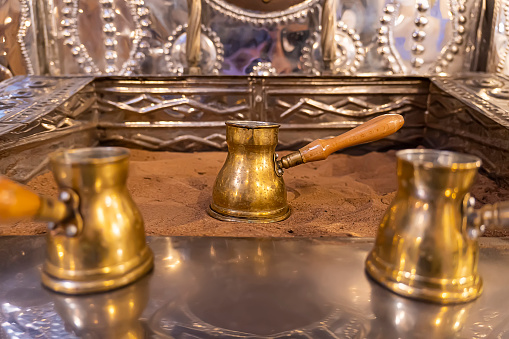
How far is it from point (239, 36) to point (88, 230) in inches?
89.4

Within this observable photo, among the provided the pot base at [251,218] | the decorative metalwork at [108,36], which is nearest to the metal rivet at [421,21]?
the decorative metalwork at [108,36]

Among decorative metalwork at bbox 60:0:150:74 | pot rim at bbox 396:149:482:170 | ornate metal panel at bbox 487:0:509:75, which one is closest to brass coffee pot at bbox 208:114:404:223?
pot rim at bbox 396:149:482:170

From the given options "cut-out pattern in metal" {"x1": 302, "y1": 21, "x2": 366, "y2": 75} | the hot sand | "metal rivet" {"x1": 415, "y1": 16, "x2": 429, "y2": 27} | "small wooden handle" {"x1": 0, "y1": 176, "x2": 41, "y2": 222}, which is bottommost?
the hot sand

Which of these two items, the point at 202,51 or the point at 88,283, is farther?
the point at 202,51

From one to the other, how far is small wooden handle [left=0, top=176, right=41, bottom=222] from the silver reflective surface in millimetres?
132

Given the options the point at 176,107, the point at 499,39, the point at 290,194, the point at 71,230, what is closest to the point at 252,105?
the point at 176,107

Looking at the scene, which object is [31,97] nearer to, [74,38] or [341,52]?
[74,38]

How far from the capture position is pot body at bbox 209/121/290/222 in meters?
0.97

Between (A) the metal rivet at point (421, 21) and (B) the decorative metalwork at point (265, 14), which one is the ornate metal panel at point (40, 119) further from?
→ (A) the metal rivet at point (421, 21)

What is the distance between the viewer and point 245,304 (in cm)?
45

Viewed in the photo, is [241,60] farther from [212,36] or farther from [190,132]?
[190,132]

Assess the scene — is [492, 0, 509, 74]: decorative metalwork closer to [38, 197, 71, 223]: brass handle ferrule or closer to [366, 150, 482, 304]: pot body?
[366, 150, 482, 304]: pot body

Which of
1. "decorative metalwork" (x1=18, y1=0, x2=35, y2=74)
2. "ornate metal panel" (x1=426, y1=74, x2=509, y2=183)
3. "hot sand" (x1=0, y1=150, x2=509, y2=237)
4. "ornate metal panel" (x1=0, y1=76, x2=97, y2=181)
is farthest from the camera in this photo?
"decorative metalwork" (x1=18, y1=0, x2=35, y2=74)

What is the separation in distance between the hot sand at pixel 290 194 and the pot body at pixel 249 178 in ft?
0.14
